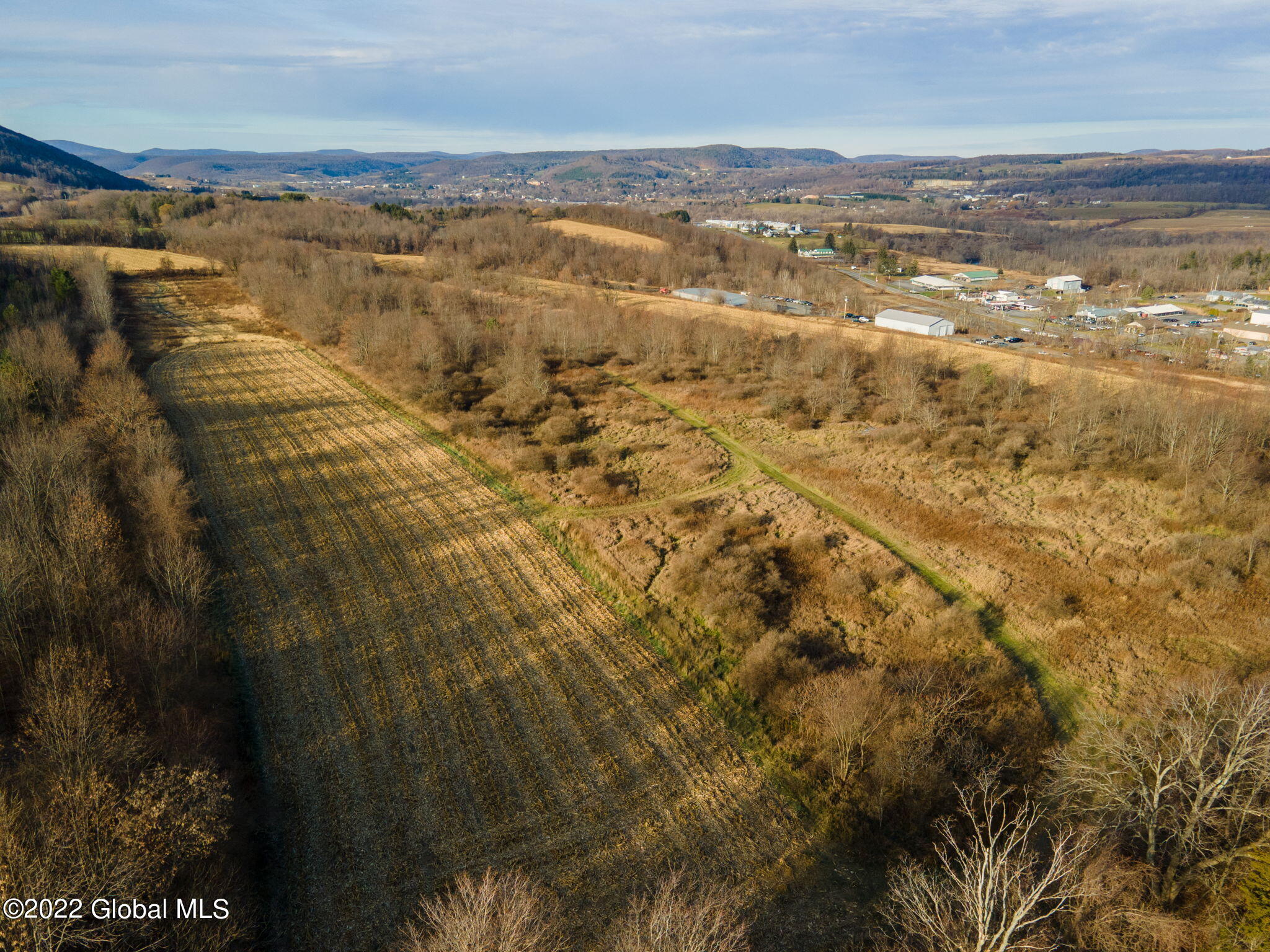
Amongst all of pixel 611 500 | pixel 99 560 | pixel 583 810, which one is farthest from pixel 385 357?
pixel 583 810

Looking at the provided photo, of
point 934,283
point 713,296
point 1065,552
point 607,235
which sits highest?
point 607,235

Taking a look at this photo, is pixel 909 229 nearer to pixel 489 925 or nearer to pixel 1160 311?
pixel 1160 311

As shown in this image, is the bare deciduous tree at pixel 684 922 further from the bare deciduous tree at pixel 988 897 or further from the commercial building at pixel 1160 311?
the commercial building at pixel 1160 311

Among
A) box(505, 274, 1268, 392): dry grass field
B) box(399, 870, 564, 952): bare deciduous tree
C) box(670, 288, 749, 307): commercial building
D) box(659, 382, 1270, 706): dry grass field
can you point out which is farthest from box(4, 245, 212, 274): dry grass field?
box(399, 870, 564, 952): bare deciduous tree

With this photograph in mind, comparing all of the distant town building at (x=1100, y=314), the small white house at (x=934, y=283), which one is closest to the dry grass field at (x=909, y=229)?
the small white house at (x=934, y=283)

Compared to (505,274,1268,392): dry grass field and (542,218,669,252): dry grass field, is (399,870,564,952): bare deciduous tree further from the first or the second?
(542,218,669,252): dry grass field

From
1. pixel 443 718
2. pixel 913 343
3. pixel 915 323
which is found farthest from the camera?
pixel 915 323

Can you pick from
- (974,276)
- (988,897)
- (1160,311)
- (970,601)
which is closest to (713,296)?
(970,601)

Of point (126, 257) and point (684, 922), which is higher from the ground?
A: point (126, 257)
